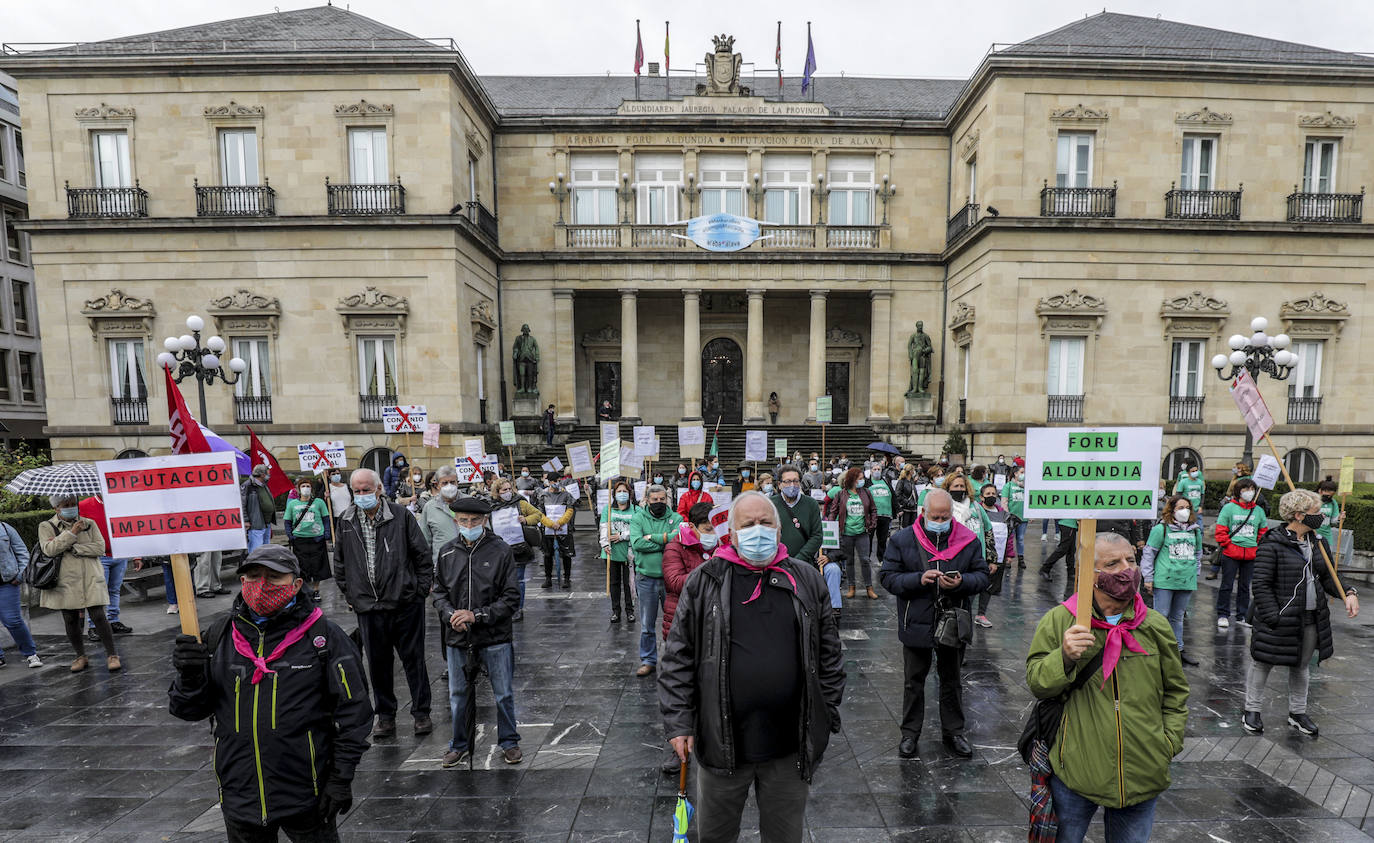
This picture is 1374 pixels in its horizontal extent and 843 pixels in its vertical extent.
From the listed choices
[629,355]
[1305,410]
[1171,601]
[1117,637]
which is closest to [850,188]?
[629,355]

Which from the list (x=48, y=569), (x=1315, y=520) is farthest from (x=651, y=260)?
(x=1315, y=520)

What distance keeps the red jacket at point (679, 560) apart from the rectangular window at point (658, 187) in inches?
895

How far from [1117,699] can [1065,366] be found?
2285cm

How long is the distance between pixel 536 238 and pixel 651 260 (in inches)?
191

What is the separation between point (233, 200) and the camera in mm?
21734

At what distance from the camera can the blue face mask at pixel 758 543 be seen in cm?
A: 319

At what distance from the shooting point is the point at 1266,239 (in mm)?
22156

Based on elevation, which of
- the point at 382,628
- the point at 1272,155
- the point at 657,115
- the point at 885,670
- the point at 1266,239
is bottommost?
the point at 885,670

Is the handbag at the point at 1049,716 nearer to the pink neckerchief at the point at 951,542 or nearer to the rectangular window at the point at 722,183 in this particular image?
the pink neckerchief at the point at 951,542

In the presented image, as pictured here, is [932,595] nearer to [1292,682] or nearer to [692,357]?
[1292,682]

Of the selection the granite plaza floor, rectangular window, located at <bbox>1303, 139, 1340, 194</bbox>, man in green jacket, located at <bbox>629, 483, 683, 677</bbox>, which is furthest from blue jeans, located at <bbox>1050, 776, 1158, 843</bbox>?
rectangular window, located at <bbox>1303, 139, 1340, 194</bbox>

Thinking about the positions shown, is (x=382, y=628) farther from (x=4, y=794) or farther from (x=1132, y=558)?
(x=1132, y=558)

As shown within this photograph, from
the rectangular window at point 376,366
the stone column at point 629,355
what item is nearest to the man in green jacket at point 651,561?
the rectangular window at point 376,366

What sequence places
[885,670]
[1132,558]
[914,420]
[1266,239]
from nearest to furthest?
[1132,558]
[885,670]
[1266,239]
[914,420]
